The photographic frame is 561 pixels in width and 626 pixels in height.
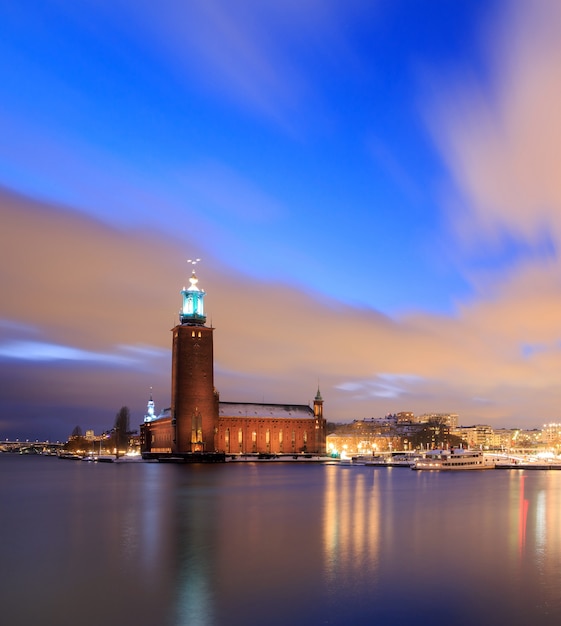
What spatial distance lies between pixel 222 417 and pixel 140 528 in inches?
3609

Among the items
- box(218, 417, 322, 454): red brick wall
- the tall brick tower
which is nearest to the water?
the tall brick tower

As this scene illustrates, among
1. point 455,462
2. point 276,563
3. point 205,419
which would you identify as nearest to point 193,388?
point 205,419

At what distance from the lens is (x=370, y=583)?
18219mm

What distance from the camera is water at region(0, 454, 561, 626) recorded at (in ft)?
50.7

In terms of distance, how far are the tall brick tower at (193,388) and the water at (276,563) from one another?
69.2m

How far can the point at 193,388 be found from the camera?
111062 millimetres

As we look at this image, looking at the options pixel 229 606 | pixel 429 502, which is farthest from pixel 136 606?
pixel 429 502

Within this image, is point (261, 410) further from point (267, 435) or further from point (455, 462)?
point (455, 462)

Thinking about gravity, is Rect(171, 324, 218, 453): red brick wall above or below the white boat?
above

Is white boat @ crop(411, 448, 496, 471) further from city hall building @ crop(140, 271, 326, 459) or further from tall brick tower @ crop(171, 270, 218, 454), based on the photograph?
tall brick tower @ crop(171, 270, 218, 454)

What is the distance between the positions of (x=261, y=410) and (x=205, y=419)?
18815 mm

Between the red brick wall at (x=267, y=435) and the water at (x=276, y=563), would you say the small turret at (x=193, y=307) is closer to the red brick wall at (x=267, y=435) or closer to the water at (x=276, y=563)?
the red brick wall at (x=267, y=435)

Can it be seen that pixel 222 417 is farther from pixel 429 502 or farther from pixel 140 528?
pixel 140 528

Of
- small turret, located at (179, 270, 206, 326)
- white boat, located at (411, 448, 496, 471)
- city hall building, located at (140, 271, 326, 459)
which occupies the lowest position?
white boat, located at (411, 448, 496, 471)
